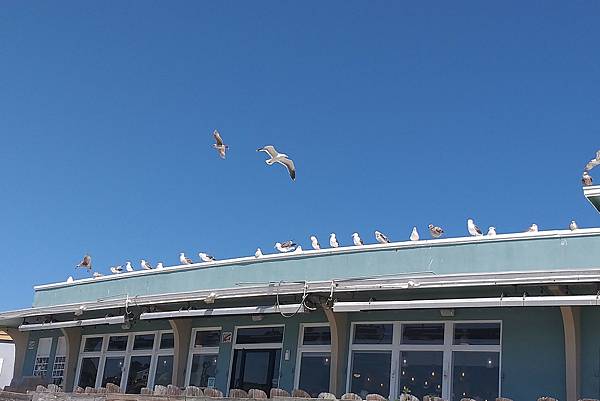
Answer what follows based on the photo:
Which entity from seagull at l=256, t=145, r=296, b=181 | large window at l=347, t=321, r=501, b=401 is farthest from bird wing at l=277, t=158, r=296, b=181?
large window at l=347, t=321, r=501, b=401

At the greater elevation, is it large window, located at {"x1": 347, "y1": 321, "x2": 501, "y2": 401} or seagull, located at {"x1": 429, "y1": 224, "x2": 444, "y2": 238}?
seagull, located at {"x1": 429, "y1": 224, "x2": 444, "y2": 238}

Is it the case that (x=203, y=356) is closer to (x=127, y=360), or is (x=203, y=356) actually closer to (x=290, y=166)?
(x=127, y=360)

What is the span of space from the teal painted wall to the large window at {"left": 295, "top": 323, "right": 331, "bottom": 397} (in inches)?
39.1

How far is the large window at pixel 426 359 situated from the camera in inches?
462

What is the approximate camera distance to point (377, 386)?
12.7 meters

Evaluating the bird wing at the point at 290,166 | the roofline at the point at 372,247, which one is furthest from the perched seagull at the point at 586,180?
the bird wing at the point at 290,166

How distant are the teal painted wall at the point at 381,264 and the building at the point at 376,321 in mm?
22

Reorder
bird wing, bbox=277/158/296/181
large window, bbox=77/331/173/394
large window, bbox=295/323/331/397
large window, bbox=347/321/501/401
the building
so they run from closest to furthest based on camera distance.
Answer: the building, large window, bbox=347/321/501/401, large window, bbox=295/323/331/397, bird wing, bbox=277/158/296/181, large window, bbox=77/331/173/394

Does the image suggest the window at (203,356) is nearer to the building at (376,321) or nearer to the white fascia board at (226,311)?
the building at (376,321)

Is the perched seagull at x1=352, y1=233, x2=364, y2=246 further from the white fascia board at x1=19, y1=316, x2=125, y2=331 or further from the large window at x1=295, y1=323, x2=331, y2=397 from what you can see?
the white fascia board at x1=19, y1=316, x2=125, y2=331

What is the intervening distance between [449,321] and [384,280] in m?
1.48

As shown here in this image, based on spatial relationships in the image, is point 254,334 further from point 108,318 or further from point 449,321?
point 449,321

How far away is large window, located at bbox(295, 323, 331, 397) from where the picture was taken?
13500mm

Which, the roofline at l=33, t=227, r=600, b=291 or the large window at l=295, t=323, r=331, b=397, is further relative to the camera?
the large window at l=295, t=323, r=331, b=397
